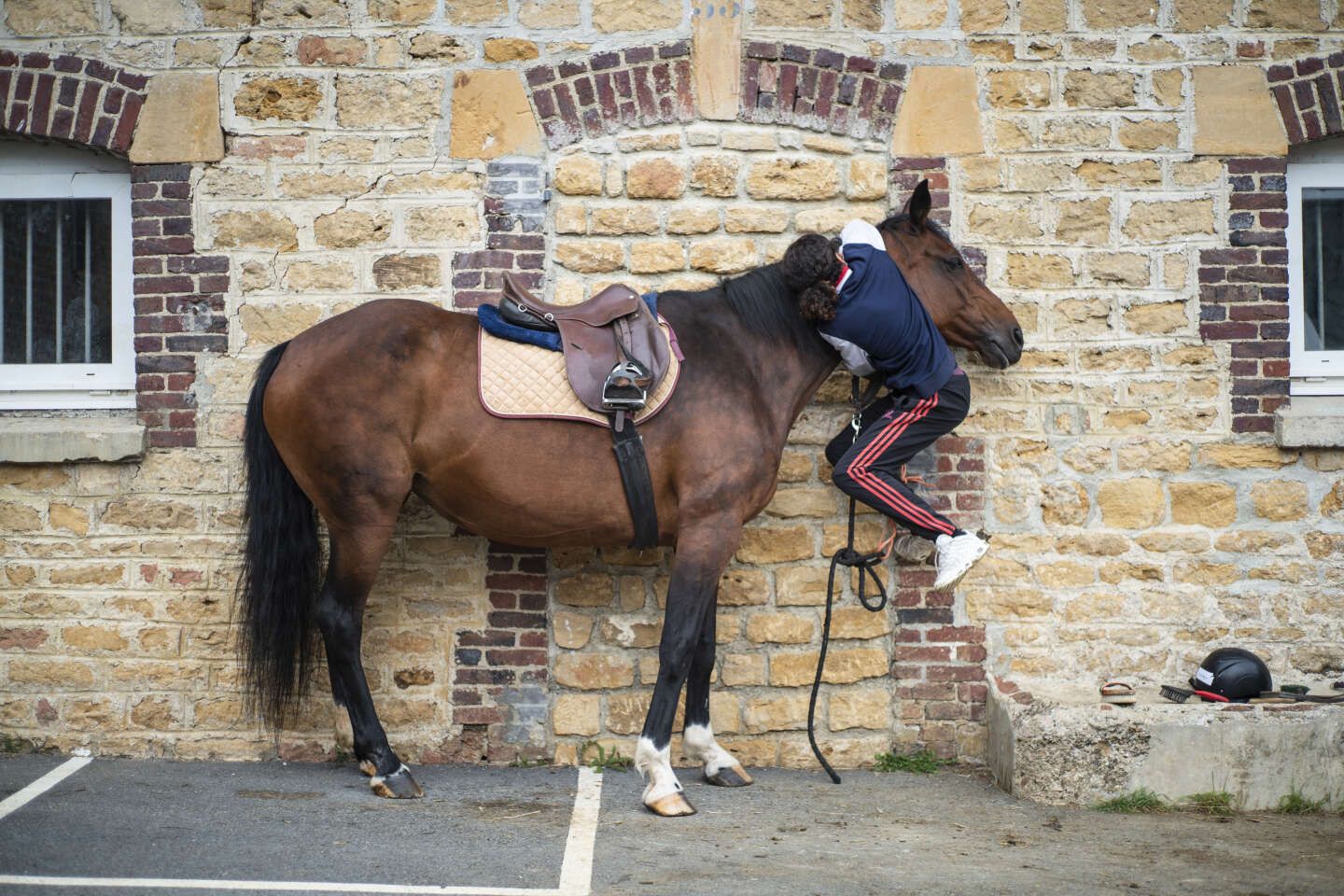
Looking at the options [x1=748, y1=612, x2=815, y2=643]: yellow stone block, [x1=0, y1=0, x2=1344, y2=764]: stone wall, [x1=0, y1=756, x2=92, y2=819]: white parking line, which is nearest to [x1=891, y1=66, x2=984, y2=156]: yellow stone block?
[x1=0, y1=0, x2=1344, y2=764]: stone wall

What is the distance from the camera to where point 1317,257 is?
6.19 m

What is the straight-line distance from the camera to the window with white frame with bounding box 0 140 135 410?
6.04 metres

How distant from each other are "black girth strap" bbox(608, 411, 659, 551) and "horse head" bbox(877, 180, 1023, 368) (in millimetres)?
1468

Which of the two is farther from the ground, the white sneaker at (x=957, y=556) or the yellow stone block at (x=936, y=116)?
the yellow stone block at (x=936, y=116)

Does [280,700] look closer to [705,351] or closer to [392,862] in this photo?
[392,862]

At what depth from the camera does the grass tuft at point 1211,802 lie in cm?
505

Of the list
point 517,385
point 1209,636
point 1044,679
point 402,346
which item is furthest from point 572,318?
point 1209,636

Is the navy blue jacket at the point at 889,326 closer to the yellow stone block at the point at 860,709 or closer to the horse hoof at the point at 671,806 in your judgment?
the yellow stone block at the point at 860,709

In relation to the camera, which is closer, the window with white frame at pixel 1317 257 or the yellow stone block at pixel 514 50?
the yellow stone block at pixel 514 50

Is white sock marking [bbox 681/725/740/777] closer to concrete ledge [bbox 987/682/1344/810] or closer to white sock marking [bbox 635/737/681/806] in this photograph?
white sock marking [bbox 635/737/681/806]

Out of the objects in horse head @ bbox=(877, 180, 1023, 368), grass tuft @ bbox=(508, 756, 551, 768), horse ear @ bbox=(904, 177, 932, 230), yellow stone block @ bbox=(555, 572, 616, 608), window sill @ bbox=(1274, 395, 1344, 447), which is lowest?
grass tuft @ bbox=(508, 756, 551, 768)

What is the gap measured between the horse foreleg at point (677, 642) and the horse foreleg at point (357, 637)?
101 cm

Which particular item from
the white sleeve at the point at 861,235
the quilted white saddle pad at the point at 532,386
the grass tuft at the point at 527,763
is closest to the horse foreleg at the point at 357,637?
the grass tuft at the point at 527,763

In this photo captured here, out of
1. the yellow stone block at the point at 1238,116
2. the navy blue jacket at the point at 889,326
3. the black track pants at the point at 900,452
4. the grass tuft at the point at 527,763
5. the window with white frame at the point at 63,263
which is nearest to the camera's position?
the navy blue jacket at the point at 889,326
